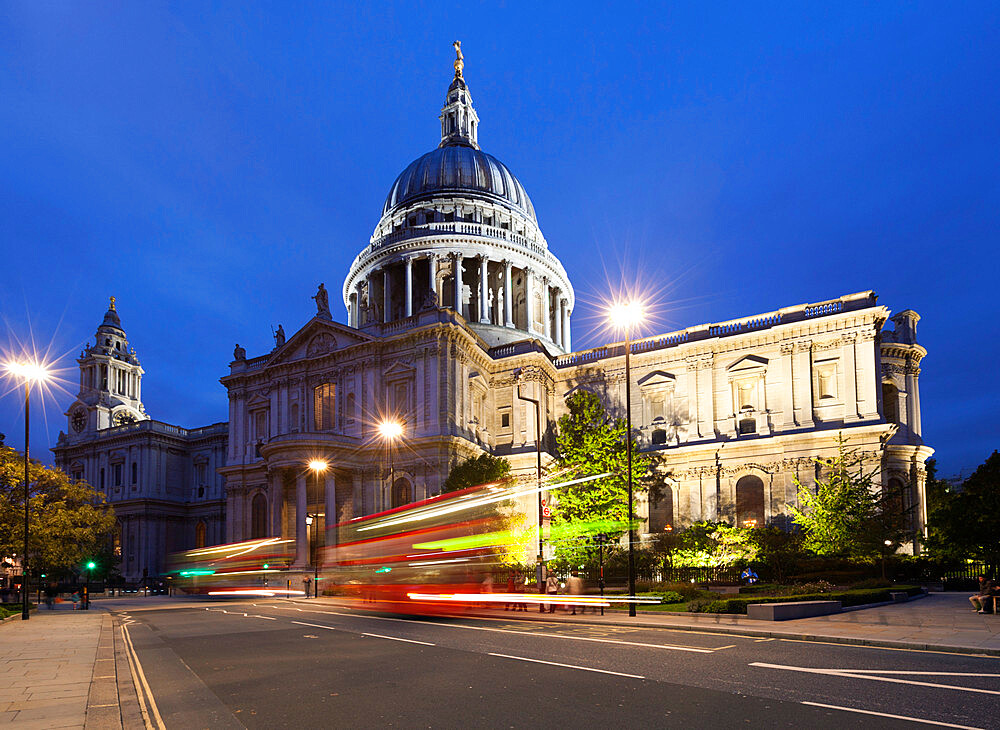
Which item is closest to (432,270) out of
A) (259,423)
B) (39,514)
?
(259,423)

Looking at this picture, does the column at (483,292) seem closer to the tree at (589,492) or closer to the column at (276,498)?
the tree at (589,492)

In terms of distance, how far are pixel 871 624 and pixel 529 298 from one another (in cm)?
6138

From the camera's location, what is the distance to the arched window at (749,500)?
52.0 metres

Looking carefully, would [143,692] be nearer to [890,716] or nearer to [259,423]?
[890,716]

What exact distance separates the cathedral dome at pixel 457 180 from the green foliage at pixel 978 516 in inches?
2395

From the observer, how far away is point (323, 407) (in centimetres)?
5997

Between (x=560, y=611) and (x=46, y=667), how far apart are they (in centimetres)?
1777

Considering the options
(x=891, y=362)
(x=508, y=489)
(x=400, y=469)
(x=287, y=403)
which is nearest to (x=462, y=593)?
(x=508, y=489)

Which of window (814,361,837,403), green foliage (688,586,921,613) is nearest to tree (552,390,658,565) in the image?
window (814,361,837,403)

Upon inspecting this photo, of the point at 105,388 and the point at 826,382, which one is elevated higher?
the point at 105,388

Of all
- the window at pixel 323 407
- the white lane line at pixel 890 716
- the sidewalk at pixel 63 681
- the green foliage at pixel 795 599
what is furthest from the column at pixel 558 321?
the white lane line at pixel 890 716

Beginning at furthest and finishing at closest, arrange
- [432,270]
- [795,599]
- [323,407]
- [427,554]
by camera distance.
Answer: [432,270] < [323,407] < [427,554] < [795,599]

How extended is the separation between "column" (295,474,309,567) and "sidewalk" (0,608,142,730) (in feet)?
87.7

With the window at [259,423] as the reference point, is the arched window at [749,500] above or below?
below
